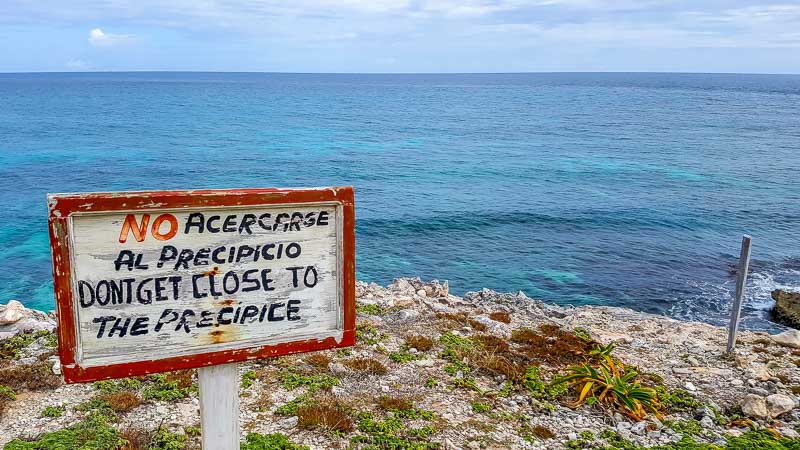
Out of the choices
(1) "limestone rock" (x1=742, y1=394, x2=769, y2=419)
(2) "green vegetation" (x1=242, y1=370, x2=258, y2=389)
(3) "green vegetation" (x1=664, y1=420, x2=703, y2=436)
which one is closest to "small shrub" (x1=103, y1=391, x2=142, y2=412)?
(2) "green vegetation" (x1=242, y1=370, x2=258, y2=389)

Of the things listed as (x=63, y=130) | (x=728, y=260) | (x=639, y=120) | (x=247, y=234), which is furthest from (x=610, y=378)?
(x=639, y=120)

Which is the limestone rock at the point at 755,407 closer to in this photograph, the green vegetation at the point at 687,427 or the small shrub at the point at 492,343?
the green vegetation at the point at 687,427

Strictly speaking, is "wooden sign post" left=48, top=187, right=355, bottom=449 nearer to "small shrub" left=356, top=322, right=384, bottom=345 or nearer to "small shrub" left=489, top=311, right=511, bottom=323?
"small shrub" left=356, top=322, right=384, bottom=345

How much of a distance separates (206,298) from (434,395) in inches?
198

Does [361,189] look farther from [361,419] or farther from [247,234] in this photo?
[247,234]

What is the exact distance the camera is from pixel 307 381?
788 centimetres

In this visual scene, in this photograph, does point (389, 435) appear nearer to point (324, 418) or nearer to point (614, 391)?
point (324, 418)

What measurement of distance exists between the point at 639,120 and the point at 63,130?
8503cm

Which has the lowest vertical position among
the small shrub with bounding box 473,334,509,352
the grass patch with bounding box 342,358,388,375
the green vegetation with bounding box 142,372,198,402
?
the small shrub with bounding box 473,334,509,352

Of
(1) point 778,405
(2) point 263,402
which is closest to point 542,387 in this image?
(1) point 778,405

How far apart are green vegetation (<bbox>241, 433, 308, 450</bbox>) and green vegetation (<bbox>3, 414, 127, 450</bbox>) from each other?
50.6 inches

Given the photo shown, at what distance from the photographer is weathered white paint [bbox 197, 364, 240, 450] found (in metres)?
3.59

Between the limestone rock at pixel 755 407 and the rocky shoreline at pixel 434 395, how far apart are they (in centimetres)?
1

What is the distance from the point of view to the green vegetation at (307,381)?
7.73m
